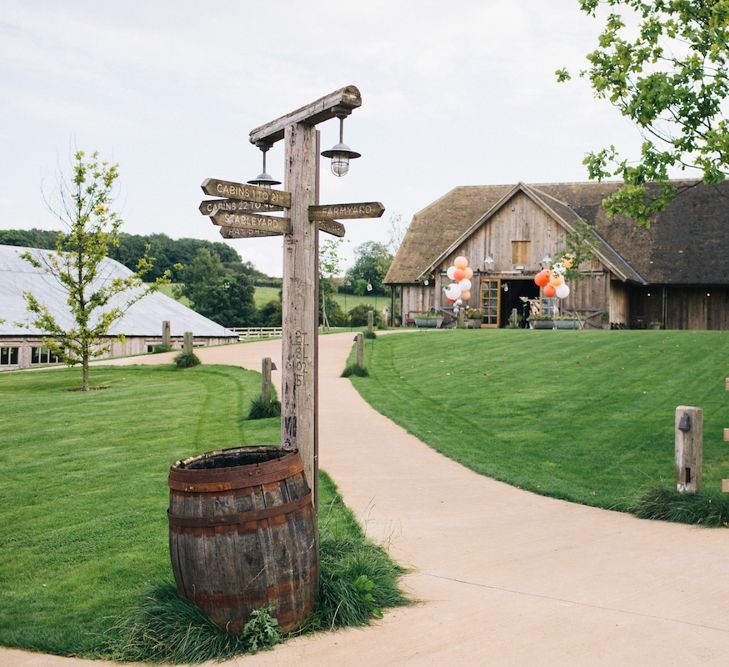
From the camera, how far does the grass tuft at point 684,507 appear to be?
313 inches

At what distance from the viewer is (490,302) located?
37.0 m

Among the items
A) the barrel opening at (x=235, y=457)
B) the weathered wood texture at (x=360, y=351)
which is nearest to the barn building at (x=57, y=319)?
the weathered wood texture at (x=360, y=351)

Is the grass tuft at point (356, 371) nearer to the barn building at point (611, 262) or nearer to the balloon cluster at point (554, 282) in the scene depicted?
the balloon cluster at point (554, 282)

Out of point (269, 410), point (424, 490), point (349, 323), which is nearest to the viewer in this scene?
point (424, 490)

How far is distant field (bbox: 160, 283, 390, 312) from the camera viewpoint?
248ft

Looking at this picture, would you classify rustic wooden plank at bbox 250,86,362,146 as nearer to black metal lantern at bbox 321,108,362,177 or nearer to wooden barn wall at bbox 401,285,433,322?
black metal lantern at bbox 321,108,362,177

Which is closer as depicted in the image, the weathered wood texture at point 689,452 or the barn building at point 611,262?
the weathered wood texture at point 689,452

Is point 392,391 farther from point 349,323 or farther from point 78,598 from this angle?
point 349,323

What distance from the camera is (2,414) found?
1614cm

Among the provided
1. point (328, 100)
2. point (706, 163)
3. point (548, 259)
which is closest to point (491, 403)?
point (706, 163)

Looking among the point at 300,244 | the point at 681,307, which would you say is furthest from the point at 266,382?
the point at 681,307

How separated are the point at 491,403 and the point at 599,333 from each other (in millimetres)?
11544

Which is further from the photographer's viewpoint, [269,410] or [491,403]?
[491,403]

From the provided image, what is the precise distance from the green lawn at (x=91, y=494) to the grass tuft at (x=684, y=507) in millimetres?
3046
